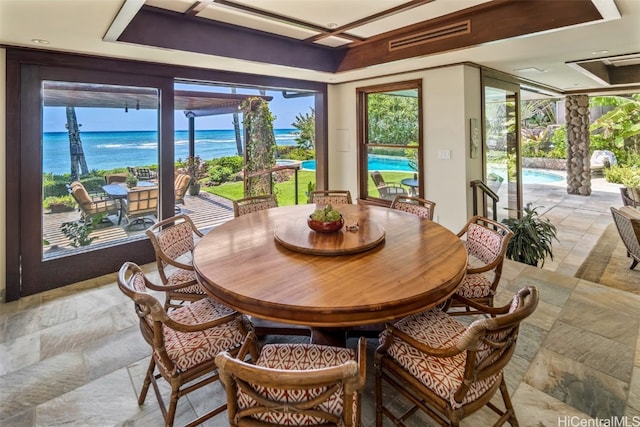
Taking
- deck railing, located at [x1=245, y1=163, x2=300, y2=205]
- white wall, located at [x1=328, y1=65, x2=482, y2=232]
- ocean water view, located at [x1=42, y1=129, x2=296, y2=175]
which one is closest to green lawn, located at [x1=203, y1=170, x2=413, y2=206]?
deck railing, located at [x1=245, y1=163, x2=300, y2=205]

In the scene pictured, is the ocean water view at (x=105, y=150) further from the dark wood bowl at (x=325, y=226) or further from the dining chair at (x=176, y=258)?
the dark wood bowl at (x=325, y=226)

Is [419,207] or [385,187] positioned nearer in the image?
[419,207]

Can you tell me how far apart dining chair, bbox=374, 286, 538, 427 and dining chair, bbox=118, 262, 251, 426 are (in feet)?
2.55

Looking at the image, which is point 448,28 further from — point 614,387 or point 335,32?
point 614,387

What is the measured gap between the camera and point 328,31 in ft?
12.0

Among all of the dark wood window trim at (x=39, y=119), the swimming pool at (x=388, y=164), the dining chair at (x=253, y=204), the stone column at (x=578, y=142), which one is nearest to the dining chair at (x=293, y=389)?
the dining chair at (x=253, y=204)

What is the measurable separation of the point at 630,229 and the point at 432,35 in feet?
11.2

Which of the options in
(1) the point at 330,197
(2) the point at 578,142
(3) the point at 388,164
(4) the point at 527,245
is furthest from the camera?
(2) the point at 578,142

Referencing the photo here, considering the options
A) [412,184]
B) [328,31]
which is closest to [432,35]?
[328,31]

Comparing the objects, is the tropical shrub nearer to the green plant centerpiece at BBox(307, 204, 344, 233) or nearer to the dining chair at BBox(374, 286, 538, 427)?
the green plant centerpiece at BBox(307, 204, 344, 233)

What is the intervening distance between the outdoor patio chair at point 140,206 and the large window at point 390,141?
3.13 meters

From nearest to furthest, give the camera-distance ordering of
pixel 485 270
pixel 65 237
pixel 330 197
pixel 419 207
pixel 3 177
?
pixel 485 270, pixel 3 177, pixel 419 207, pixel 65 237, pixel 330 197

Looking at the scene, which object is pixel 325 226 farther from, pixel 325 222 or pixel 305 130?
pixel 305 130

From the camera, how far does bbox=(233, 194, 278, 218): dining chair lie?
3.50 metres
